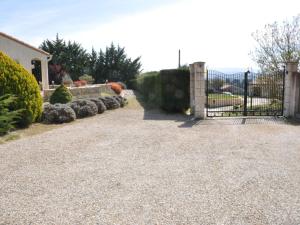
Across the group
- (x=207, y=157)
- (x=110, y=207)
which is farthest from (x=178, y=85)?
(x=110, y=207)

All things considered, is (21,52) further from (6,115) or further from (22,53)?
(6,115)

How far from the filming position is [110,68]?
3812cm

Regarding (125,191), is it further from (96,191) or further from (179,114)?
(179,114)

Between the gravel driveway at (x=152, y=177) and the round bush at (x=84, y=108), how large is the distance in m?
3.09

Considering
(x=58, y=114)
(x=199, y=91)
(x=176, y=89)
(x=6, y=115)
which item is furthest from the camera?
(x=176, y=89)

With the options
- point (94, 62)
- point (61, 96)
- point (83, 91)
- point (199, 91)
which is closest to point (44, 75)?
point (83, 91)

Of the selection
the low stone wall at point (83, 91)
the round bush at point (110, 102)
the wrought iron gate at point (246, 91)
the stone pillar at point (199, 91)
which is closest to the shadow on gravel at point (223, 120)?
the stone pillar at point (199, 91)

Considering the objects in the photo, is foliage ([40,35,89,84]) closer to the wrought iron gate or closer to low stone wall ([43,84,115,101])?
low stone wall ([43,84,115,101])

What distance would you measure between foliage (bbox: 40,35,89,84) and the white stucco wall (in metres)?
12.8

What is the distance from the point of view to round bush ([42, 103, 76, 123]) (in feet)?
34.7

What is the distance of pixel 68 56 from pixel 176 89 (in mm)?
24868

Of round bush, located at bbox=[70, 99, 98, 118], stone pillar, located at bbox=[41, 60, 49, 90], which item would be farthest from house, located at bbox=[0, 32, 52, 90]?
→ round bush, located at bbox=[70, 99, 98, 118]

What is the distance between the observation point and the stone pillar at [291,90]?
11547 mm

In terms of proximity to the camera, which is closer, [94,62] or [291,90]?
[291,90]
